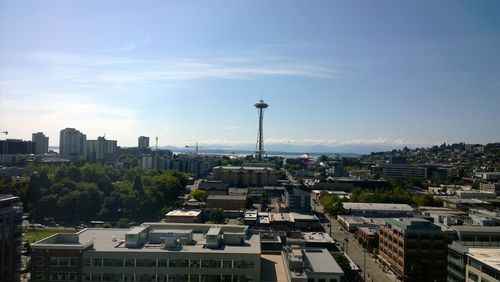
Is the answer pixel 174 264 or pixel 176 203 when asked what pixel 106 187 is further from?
A: pixel 174 264

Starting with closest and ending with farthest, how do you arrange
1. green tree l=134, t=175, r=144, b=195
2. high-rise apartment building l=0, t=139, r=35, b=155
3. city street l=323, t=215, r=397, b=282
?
city street l=323, t=215, r=397, b=282, green tree l=134, t=175, r=144, b=195, high-rise apartment building l=0, t=139, r=35, b=155

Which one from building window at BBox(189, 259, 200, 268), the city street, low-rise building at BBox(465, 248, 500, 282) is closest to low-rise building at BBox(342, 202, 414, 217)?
the city street

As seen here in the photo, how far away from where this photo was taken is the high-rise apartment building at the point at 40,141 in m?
36.5

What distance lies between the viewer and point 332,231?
15117 millimetres

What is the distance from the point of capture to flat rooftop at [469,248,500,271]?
6952 millimetres

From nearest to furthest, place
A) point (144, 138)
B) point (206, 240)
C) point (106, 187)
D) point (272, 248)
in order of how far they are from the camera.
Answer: point (206, 240) → point (272, 248) → point (106, 187) → point (144, 138)

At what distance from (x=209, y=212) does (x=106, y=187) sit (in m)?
4.89

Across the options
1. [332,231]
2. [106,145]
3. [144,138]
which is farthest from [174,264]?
[144,138]

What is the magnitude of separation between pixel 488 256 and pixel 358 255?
4843 mm

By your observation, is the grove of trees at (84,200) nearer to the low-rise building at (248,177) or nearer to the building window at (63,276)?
the building window at (63,276)

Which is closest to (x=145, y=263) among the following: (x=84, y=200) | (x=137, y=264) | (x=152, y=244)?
(x=137, y=264)

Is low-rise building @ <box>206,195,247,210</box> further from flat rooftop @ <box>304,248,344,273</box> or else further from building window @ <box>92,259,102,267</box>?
building window @ <box>92,259,102,267</box>

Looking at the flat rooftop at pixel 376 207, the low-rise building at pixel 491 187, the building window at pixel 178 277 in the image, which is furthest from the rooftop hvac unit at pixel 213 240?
the low-rise building at pixel 491 187

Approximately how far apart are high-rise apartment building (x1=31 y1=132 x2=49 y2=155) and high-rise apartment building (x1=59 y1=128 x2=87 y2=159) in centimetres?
152
